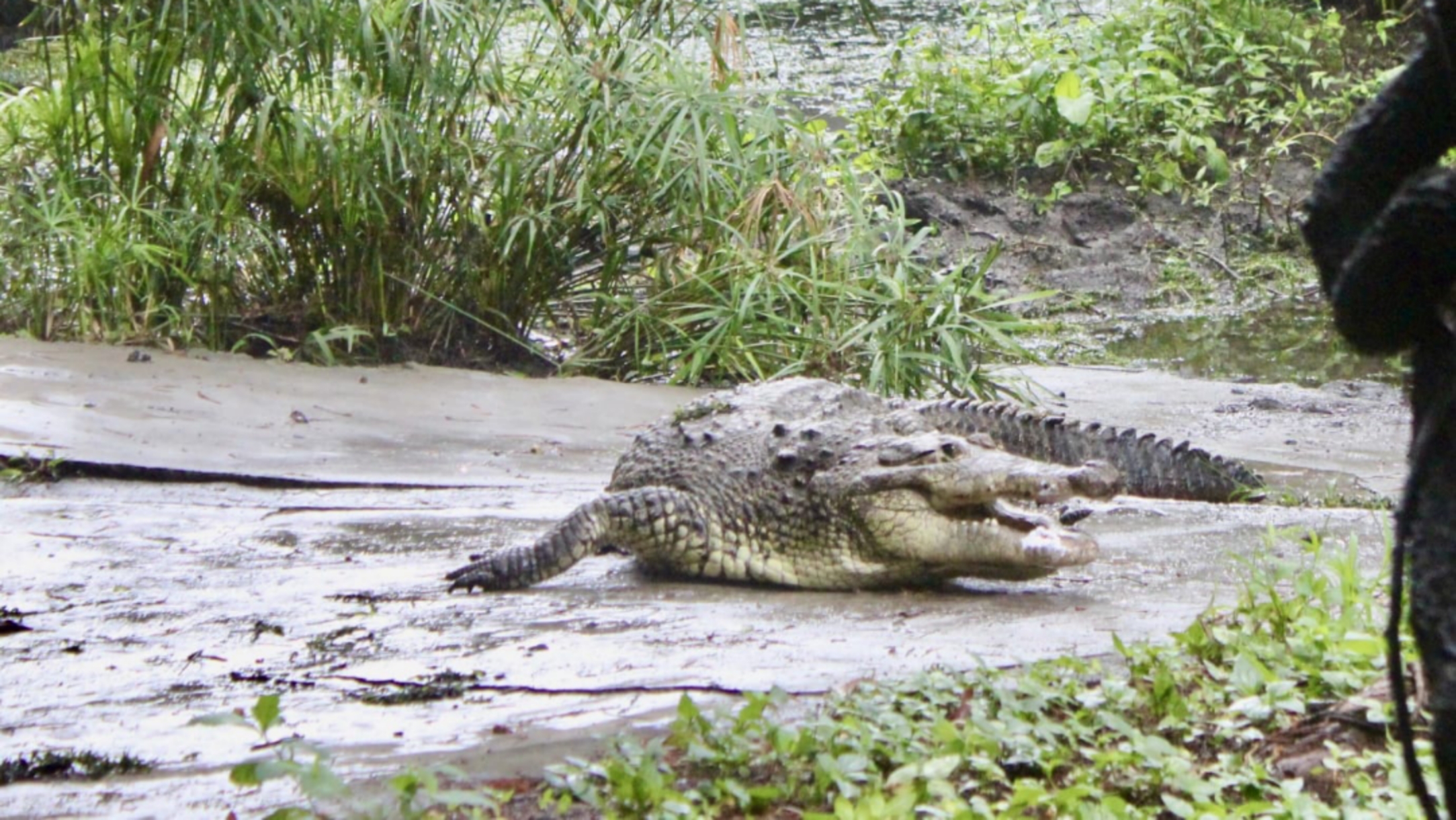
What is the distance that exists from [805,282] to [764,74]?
4.62 feet

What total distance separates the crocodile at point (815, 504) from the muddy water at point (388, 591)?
9cm

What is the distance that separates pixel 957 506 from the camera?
14.2 feet

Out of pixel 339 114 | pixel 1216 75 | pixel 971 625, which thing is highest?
pixel 1216 75

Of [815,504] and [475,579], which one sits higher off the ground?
[815,504]

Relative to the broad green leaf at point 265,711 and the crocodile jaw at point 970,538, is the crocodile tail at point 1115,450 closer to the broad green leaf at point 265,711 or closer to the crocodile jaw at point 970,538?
the crocodile jaw at point 970,538

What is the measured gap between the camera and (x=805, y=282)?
8.10 meters

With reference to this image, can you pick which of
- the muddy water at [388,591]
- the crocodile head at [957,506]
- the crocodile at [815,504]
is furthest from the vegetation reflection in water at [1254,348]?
the crocodile head at [957,506]

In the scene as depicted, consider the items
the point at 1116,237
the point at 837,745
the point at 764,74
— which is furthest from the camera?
the point at 1116,237

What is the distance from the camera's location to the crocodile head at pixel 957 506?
4.23m

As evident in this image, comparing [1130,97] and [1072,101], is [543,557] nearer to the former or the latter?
[1072,101]

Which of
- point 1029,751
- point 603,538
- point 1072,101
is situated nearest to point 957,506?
point 603,538

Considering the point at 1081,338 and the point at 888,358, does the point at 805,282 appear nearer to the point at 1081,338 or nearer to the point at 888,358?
the point at 888,358

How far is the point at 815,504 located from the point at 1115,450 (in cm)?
190

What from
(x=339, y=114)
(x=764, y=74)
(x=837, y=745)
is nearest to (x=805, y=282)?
(x=764, y=74)
